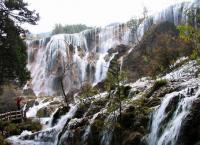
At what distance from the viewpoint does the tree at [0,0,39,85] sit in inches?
907

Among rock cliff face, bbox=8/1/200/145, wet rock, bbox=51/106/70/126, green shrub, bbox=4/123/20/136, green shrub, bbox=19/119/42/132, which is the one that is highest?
rock cliff face, bbox=8/1/200/145

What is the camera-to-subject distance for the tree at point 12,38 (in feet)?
75.6

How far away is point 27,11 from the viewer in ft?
80.4

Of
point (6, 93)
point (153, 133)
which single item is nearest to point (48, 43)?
point (6, 93)

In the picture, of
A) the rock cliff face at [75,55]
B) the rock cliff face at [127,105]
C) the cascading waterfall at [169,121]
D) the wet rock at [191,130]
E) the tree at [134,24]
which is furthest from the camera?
the tree at [134,24]

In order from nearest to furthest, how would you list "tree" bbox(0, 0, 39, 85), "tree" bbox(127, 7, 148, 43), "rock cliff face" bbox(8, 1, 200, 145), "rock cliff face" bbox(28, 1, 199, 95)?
1. "rock cliff face" bbox(8, 1, 200, 145)
2. "tree" bbox(0, 0, 39, 85)
3. "rock cliff face" bbox(28, 1, 199, 95)
4. "tree" bbox(127, 7, 148, 43)

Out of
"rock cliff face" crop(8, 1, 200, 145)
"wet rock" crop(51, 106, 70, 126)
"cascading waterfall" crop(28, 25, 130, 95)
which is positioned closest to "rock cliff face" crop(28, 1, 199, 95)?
"cascading waterfall" crop(28, 25, 130, 95)

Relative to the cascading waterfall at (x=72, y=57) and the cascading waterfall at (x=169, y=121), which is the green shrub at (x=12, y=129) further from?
the cascading waterfall at (x=72, y=57)

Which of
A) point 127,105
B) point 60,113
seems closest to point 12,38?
point 60,113

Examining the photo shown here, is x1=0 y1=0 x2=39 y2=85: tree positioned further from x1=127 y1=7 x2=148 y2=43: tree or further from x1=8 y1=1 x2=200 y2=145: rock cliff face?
x1=127 y1=7 x2=148 y2=43: tree

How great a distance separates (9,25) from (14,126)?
6508mm

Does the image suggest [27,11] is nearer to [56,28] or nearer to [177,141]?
[177,141]

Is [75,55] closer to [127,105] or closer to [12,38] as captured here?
[12,38]

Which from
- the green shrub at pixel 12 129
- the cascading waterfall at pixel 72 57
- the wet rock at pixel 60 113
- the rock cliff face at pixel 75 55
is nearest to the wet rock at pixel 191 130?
the wet rock at pixel 60 113
